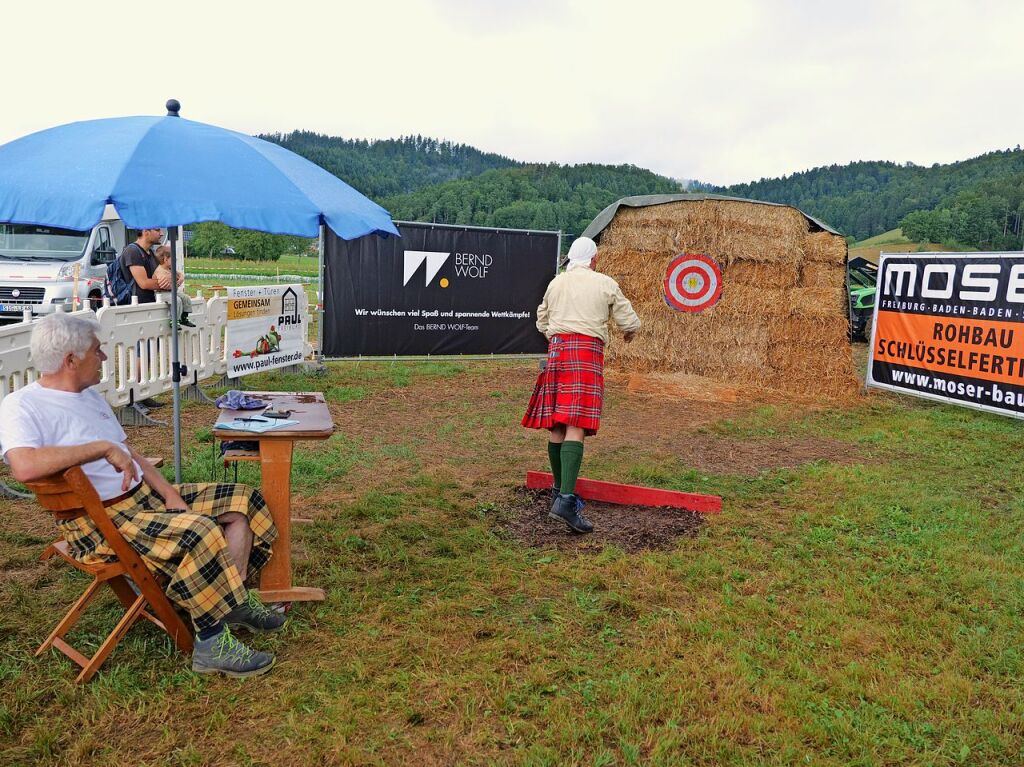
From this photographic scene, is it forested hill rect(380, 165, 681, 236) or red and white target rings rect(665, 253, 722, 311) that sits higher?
forested hill rect(380, 165, 681, 236)

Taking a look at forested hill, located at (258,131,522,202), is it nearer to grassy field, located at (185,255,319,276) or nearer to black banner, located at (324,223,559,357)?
grassy field, located at (185,255,319,276)

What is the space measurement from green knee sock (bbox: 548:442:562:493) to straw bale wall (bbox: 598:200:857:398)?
696 cm

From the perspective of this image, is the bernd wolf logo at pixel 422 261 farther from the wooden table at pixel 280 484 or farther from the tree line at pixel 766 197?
the tree line at pixel 766 197

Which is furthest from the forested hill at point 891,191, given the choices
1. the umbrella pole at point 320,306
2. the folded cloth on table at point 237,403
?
the folded cloth on table at point 237,403

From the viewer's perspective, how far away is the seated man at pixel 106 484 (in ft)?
9.64

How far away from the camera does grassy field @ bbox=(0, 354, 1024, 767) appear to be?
285 cm

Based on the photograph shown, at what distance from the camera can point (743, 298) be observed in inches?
471

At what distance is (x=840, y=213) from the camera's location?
8894cm

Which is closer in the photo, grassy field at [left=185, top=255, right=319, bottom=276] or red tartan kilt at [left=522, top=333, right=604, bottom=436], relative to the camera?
red tartan kilt at [left=522, top=333, right=604, bottom=436]

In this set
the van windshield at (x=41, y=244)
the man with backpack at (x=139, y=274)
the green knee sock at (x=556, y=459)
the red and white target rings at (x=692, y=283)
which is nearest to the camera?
the green knee sock at (x=556, y=459)

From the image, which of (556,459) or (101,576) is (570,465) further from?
(101,576)

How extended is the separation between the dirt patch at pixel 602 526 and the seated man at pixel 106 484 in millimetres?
2200

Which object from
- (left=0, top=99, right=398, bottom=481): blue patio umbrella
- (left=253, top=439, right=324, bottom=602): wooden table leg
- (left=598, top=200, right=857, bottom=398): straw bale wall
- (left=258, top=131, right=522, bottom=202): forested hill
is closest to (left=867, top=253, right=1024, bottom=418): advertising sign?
(left=598, top=200, right=857, bottom=398): straw bale wall

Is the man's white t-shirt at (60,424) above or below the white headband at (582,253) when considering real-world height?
below
